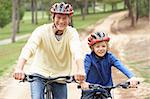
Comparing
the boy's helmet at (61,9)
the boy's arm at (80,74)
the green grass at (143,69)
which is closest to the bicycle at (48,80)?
the boy's arm at (80,74)

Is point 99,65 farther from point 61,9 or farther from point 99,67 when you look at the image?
point 61,9

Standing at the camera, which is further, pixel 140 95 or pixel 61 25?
pixel 140 95

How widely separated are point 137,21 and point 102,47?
5995cm

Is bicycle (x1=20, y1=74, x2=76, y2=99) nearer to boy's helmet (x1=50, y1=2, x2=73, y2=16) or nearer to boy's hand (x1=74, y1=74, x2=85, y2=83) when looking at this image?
boy's hand (x1=74, y1=74, x2=85, y2=83)

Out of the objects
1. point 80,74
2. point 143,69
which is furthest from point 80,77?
point 143,69

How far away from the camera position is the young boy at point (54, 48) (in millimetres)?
6328

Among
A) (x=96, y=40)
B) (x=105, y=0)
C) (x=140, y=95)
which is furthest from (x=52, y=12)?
(x=105, y=0)

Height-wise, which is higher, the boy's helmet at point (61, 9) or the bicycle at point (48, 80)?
the boy's helmet at point (61, 9)

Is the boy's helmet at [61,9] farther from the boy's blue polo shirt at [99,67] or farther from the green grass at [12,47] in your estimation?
the green grass at [12,47]

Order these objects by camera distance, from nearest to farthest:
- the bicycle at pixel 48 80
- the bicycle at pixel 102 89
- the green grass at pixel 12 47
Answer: the bicycle at pixel 102 89
the bicycle at pixel 48 80
the green grass at pixel 12 47

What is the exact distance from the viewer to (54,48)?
21.2 ft

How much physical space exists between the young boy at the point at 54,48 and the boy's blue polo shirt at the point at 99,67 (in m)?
0.24

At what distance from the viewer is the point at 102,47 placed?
6.32m

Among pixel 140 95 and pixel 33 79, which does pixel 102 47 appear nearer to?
pixel 33 79
